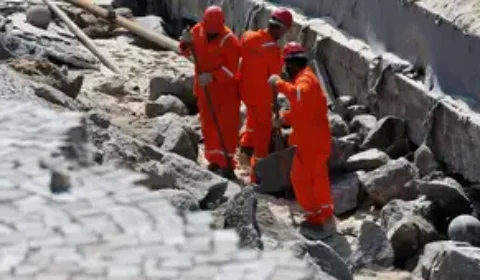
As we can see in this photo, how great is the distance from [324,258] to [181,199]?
111 centimetres

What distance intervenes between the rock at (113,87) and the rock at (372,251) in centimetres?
524

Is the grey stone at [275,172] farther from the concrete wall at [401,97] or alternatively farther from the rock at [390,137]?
the concrete wall at [401,97]

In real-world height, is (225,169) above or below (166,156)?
below

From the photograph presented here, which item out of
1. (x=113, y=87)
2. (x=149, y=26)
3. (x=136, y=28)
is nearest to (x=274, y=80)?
(x=113, y=87)

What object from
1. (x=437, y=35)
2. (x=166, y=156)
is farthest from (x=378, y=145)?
(x=166, y=156)

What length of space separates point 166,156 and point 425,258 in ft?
7.72

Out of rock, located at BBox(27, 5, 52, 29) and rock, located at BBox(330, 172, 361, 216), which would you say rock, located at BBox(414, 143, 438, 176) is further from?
rock, located at BBox(27, 5, 52, 29)

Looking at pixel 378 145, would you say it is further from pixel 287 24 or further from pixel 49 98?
pixel 49 98

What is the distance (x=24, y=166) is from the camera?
599 centimetres

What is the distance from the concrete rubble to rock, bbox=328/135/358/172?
0.06 ft

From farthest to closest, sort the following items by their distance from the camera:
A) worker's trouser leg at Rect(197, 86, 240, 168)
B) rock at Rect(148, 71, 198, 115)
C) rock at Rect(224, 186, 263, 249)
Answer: rock at Rect(148, 71, 198, 115), worker's trouser leg at Rect(197, 86, 240, 168), rock at Rect(224, 186, 263, 249)

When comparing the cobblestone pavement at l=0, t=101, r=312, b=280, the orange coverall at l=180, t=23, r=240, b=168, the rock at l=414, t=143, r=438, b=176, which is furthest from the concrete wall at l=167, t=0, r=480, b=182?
the cobblestone pavement at l=0, t=101, r=312, b=280

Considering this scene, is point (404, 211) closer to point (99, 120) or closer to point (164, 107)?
point (99, 120)

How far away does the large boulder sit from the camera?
10.4 m
